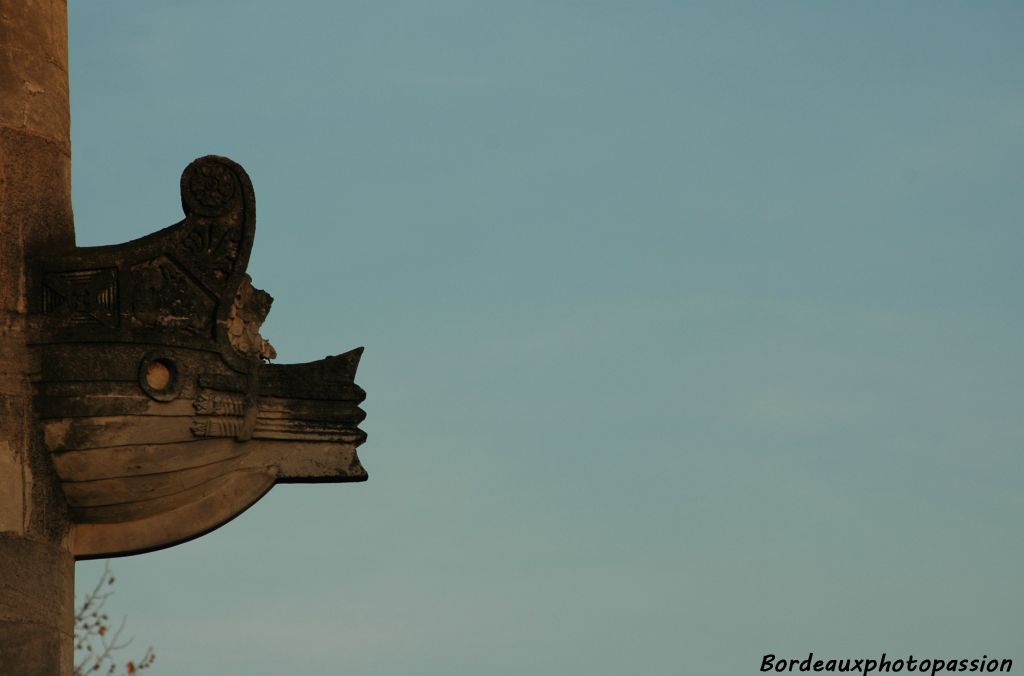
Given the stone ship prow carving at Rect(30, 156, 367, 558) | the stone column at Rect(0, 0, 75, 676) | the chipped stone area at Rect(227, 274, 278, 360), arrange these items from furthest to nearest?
the chipped stone area at Rect(227, 274, 278, 360), the stone ship prow carving at Rect(30, 156, 367, 558), the stone column at Rect(0, 0, 75, 676)

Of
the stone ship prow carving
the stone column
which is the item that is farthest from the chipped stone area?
the stone column

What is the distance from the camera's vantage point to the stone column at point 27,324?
9906 millimetres

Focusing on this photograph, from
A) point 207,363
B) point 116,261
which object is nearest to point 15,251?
point 116,261

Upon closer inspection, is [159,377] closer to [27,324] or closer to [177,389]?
[177,389]

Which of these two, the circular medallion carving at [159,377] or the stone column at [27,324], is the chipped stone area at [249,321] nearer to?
the circular medallion carving at [159,377]

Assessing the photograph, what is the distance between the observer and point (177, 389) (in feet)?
33.6

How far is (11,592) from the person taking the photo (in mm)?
9859

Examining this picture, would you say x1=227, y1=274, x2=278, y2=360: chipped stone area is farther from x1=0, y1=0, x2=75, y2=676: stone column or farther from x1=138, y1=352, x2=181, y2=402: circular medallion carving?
x1=0, y1=0, x2=75, y2=676: stone column

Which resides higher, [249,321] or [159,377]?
[249,321]

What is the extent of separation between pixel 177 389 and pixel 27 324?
2.99 feet

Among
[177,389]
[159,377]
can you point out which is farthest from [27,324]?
[177,389]

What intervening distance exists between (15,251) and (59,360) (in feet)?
2.35

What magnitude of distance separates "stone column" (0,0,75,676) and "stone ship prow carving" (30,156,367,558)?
12 centimetres

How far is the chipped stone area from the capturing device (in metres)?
10.6
